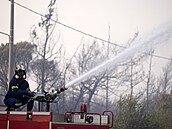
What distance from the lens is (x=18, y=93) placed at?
386 inches

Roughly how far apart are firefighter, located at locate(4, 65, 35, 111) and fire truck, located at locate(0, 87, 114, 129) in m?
0.43

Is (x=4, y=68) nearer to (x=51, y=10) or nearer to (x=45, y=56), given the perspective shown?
(x=45, y=56)

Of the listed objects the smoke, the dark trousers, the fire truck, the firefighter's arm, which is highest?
Answer: the smoke

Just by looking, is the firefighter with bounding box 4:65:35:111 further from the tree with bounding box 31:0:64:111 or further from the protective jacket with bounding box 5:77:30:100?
the tree with bounding box 31:0:64:111

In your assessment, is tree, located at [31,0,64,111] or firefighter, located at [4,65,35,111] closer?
firefighter, located at [4,65,35,111]

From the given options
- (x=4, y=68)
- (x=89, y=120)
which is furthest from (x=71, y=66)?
(x=89, y=120)

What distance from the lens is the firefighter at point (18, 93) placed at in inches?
385

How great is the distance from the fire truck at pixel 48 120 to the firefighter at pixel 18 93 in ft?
1.42

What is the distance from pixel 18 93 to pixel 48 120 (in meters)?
1.68

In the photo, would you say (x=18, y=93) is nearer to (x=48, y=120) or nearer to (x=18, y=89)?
(x=18, y=89)

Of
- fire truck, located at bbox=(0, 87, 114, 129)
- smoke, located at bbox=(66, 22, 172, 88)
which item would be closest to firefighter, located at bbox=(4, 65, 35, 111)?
fire truck, located at bbox=(0, 87, 114, 129)

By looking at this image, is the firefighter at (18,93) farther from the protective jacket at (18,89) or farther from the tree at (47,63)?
the tree at (47,63)

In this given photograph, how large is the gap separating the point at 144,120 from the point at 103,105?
3902 millimetres

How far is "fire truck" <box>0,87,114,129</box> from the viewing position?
27.8 ft
